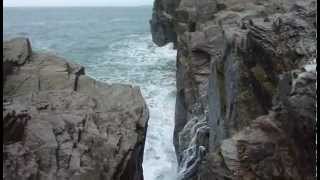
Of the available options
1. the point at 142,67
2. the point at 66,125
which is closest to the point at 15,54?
the point at 66,125

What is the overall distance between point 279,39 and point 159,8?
45.6 metres

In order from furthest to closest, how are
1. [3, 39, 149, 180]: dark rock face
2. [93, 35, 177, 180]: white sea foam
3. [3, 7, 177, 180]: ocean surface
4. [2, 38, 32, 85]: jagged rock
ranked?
[3, 7, 177, 180]: ocean surface
[93, 35, 177, 180]: white sea foam
[2, 38, 32, 85]: jagged rock
[3, 39, 149, 180]: dark rock face

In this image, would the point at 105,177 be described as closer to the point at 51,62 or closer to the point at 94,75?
the point at 51,62

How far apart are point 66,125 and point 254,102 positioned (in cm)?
570

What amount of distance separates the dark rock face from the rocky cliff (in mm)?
2366

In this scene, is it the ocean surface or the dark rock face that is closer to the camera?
the dark rock face

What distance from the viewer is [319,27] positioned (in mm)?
9453

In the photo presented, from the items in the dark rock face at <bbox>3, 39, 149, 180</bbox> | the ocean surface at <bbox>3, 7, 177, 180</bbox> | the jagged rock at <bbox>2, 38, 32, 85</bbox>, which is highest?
the jagged rock at <bbox>2, 38, 32, 85</bbox>

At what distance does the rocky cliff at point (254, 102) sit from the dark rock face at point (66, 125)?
7.76 feet

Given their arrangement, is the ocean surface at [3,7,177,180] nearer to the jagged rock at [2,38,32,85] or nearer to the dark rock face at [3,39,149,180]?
the dark rock face at [3,39,149,180]

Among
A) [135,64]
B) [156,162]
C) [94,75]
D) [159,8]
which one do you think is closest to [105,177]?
[156,162]

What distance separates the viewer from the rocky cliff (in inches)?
390

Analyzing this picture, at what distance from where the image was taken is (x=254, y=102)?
14.3 metres

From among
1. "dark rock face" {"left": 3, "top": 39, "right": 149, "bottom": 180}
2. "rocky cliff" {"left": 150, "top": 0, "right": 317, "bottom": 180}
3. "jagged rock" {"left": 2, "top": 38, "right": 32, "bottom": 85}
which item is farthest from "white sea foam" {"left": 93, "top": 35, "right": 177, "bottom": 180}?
"jagged rock" {"left": 2, "top": 38, "right": 32, "bottom": 85}
